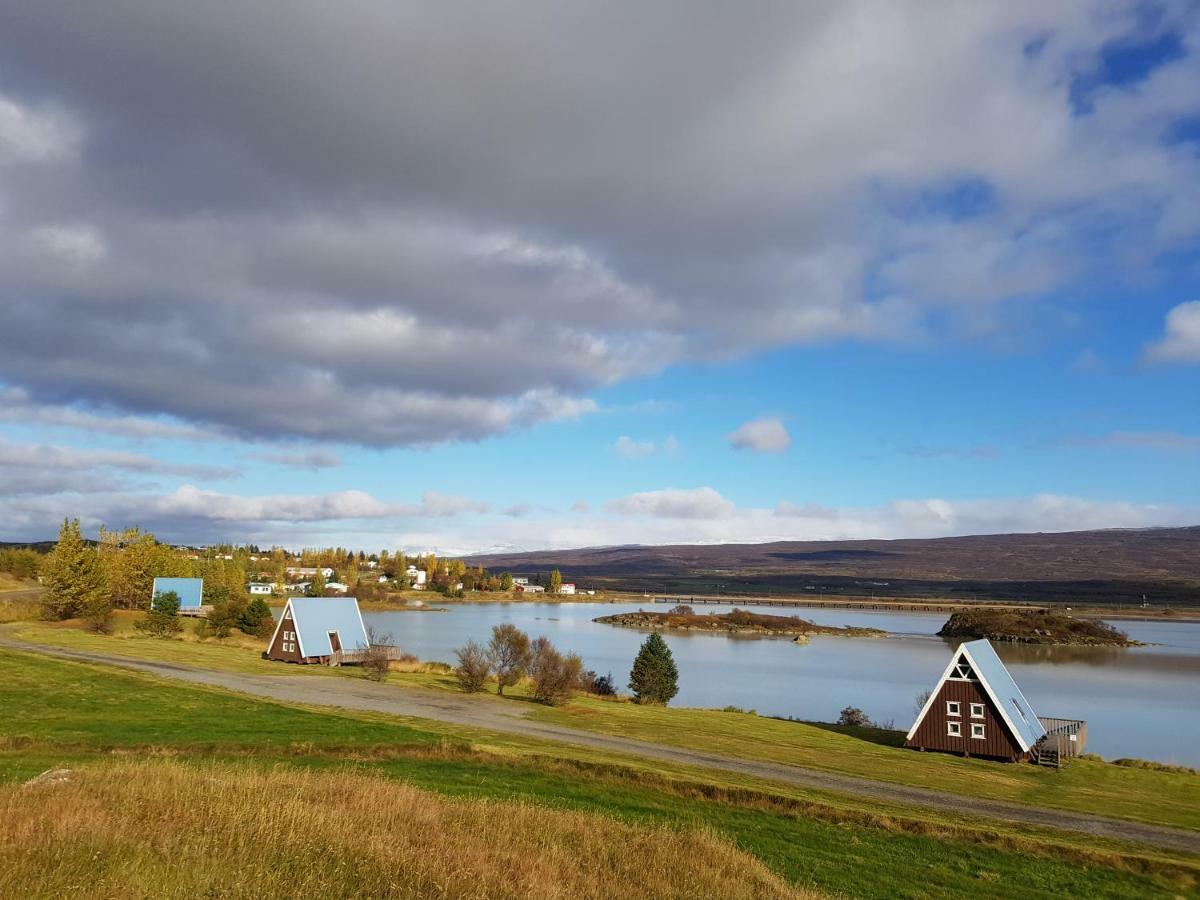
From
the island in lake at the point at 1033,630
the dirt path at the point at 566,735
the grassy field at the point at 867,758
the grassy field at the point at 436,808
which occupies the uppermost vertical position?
the grassy field at the point at 436,808

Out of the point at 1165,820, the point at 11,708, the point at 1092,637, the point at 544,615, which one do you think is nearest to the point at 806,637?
the point at 1092,637

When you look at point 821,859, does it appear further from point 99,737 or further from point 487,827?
point 99,737

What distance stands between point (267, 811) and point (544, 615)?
157 meters

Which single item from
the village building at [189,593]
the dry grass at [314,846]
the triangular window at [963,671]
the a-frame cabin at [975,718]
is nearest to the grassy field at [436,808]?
the dry grass at [314,846]

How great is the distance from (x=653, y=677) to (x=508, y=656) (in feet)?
37.2

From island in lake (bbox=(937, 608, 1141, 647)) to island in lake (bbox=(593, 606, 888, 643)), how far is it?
14042 millimetres

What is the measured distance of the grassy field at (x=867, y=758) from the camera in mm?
26156

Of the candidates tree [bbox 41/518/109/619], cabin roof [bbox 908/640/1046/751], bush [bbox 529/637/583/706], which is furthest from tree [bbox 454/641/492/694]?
tree [bbox 41/518/109/619]

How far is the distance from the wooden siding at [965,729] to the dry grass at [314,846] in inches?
1046

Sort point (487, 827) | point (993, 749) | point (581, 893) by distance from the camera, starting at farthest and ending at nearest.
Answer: point (993, 749) < point (487, 827) < point (581, 893)

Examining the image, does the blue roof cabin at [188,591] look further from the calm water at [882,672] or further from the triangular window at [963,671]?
the triangular window at [963,671]

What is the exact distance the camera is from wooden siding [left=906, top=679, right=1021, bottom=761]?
33.8 meters

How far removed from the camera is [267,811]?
978cm

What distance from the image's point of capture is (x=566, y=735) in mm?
30953
